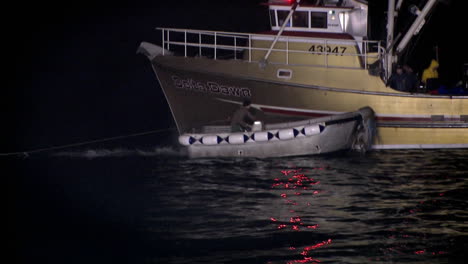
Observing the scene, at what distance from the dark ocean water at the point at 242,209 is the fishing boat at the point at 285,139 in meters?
0.30

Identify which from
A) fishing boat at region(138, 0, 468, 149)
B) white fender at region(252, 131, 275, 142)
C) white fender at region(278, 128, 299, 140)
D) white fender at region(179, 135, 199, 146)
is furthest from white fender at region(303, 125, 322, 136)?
white fender at region(179, 135, 199, 146)

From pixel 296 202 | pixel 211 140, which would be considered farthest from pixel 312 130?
pixel 296 202

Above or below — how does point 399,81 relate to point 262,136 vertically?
above

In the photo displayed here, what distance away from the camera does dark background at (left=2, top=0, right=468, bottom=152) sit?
87.2 ft

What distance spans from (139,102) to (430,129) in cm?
1631

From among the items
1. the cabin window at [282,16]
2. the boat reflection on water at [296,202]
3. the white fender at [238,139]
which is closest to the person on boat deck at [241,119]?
the white fender at [238,139]

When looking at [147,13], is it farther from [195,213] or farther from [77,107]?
[195,213]

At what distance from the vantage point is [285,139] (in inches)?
725

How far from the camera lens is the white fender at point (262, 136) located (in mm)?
18422

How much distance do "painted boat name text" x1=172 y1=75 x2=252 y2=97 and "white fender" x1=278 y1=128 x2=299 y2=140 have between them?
6.58 feet

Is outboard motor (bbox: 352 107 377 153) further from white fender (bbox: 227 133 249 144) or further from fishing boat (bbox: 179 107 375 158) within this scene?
white fender (bbox: 227 133 249 144)

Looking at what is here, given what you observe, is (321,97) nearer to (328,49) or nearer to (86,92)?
(328,49)

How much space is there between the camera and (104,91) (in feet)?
119

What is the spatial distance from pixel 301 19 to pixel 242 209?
8.68 meters
